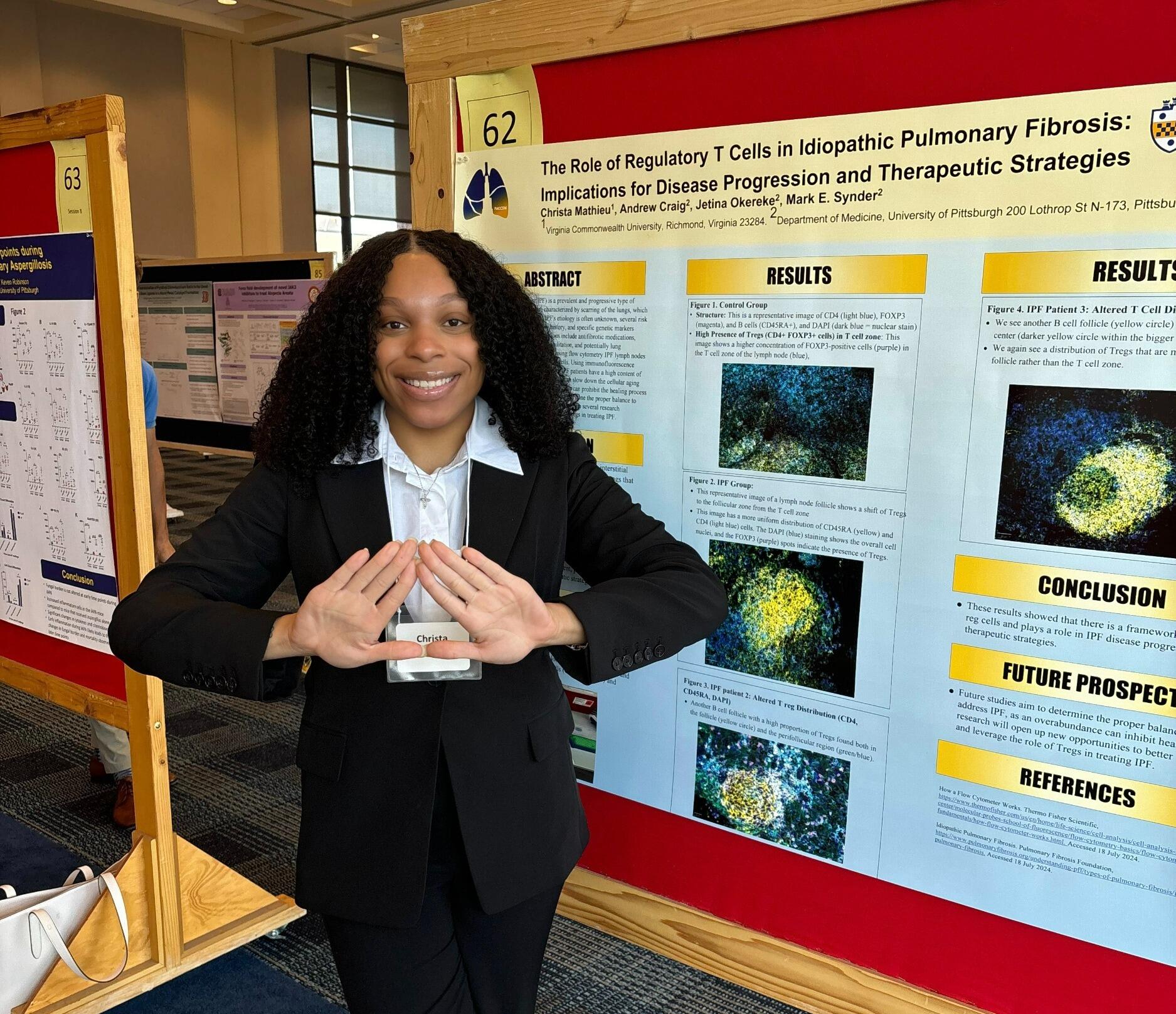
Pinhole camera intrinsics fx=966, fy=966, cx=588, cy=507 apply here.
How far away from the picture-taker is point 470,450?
1439 millimetres

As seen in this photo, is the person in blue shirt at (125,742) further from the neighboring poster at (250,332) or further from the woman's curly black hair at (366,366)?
the neighboring poster at (250,332)

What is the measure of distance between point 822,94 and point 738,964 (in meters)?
1.77

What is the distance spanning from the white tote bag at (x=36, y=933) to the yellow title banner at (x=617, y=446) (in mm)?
1289

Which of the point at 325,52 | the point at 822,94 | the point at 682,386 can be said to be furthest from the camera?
the point at 325,52

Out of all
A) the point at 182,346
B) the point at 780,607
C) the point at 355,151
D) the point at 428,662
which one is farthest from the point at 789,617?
the point at 355,151

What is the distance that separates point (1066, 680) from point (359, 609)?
1178 millimetres

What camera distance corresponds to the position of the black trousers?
1.35 m

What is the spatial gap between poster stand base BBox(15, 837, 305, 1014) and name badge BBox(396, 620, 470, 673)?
1277mm

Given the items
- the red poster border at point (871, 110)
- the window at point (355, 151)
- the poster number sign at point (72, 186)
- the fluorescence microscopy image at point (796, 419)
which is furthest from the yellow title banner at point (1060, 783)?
the window at point (355, 151)

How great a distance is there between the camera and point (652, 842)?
7.19 feet

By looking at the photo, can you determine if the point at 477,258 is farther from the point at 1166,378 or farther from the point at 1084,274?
the point at 1166,378

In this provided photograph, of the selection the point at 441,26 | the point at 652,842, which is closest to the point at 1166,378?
the point at 652,842

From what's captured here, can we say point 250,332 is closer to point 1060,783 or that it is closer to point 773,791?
point 773,791

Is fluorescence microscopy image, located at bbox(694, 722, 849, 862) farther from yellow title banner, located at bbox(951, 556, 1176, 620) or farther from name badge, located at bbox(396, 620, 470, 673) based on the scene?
name badge, located at bbox(396, 620, 470, 673)
